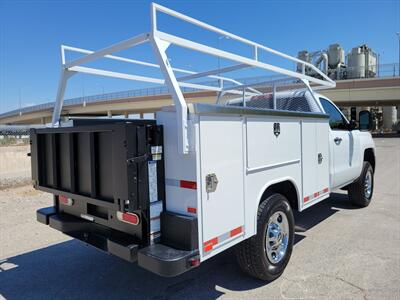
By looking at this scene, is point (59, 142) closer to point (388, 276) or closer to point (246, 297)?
point (246, 297)

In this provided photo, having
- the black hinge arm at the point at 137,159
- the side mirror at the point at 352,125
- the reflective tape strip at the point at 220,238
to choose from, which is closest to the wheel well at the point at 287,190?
the reflective tape strip at the point at 220,238

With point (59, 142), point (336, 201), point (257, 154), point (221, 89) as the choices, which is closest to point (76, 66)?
point (59, 142)

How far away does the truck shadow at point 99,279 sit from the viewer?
363 centimetres

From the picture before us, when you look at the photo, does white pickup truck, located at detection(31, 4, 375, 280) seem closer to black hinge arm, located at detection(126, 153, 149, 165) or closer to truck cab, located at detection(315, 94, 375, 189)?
black hinge arm, located at detection(126, 153, 149, 165)

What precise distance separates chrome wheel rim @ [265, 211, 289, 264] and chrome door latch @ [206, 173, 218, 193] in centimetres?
106

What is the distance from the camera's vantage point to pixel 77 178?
342 centimetres

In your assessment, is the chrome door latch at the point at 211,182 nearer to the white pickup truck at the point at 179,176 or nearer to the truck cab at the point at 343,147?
the white pickup truck at the point at 179,176

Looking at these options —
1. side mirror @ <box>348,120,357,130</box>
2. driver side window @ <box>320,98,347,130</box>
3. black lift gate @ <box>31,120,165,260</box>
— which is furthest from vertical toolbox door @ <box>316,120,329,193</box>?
black lift gate @ <box>31,120,165,260</box>

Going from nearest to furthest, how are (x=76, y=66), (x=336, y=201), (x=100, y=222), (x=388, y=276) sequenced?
(x=100, y=222) → (x=388, y=276) → (x=76, y=66) → (x=336, y=201)

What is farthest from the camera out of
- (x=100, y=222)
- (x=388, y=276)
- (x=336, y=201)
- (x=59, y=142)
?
(x=336, y=201)

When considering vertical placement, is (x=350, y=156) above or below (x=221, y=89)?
below

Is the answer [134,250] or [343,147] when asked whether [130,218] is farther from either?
[343,147]

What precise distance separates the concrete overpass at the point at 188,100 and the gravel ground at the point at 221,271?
29.3 ft

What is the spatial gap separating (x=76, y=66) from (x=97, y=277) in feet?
8.06
